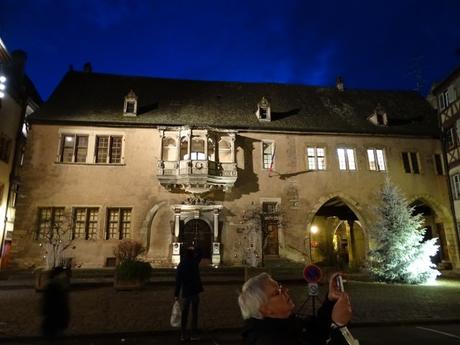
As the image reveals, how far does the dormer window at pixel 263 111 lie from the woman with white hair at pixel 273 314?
2049cm

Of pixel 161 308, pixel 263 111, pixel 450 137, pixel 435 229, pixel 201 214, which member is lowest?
pixel 161 308

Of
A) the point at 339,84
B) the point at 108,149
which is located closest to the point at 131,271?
the point at 108,149

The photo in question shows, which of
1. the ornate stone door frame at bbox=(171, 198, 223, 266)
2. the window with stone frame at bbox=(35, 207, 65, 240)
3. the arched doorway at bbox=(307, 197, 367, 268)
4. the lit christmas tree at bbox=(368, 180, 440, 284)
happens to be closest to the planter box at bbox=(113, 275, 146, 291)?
the ornate stone door frame at bbox=(171, 198, 223, 266)

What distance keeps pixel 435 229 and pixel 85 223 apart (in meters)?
24.1

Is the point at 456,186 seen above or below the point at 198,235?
above

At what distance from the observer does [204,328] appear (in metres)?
7.30

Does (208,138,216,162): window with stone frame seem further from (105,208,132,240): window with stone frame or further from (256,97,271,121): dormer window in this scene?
(105,208,132,240): window with stone frame

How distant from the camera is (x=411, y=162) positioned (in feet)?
75.2

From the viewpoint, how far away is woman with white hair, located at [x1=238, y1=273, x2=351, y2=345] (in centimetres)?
222

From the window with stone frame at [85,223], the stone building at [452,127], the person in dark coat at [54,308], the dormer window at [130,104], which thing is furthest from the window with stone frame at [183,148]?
the stone building at [452,127]

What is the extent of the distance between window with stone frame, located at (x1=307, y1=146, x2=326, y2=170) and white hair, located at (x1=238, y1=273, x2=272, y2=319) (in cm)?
A: 2010

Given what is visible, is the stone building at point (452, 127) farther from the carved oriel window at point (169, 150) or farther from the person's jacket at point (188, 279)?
the person's jacket at point (188, 279)

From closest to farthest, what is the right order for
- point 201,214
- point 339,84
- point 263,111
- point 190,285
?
point 190,285
point 201,214
point 263,111
point 339,84

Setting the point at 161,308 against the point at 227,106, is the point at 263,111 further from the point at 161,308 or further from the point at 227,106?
the point at 161,308
